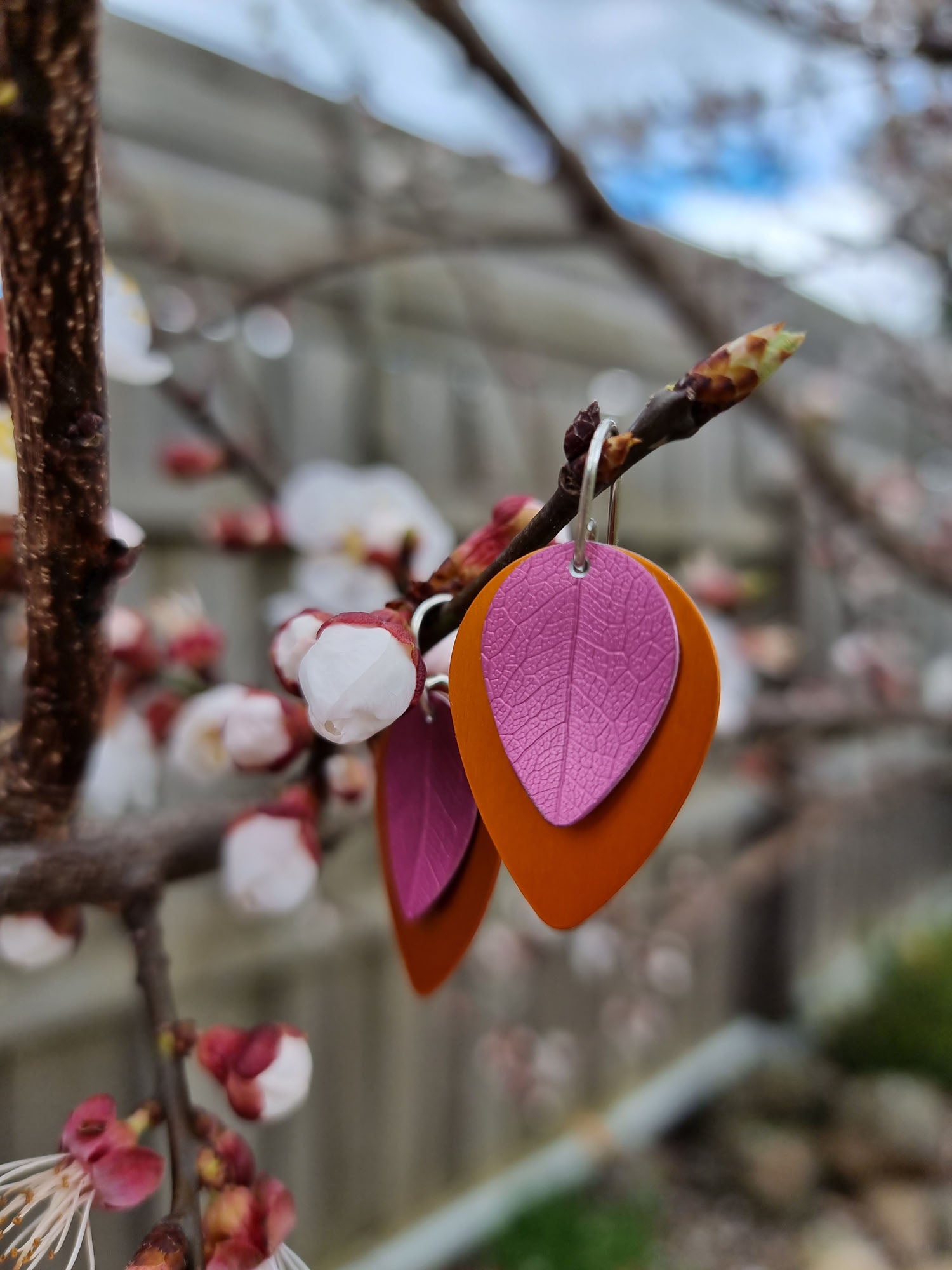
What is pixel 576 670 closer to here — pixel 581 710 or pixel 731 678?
pixel 581 710

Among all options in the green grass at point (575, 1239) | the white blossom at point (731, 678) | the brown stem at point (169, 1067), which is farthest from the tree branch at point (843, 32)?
the green grass at point (575, 1239)

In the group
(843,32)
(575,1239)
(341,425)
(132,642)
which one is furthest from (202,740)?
(575,1239)

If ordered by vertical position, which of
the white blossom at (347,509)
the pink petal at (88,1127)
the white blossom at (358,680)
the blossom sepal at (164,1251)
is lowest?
the blossom sepal at (164,1251)

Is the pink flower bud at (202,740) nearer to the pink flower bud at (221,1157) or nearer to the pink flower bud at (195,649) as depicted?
the pink flower bud at (195,649)

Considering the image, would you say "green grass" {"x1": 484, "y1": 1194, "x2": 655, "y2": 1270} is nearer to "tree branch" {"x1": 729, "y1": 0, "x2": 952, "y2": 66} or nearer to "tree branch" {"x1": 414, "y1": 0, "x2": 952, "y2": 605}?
"tree branch" {"x1": 414, "y1": 0, "x2": 952, "y2": 605}

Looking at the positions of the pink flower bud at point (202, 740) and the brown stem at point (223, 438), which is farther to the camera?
the brown stem at point (223, 438)

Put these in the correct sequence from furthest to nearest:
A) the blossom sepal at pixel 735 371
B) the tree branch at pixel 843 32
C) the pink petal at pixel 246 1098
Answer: the tree branch at pixel 843 32, the pink petal at pixel 246 1098, the blossom sepal at pixel 735 371

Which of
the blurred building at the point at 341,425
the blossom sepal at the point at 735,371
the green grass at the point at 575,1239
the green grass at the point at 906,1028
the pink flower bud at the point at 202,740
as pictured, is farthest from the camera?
the green grass at the point at 906,1028
